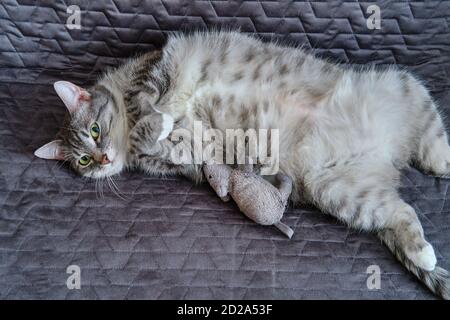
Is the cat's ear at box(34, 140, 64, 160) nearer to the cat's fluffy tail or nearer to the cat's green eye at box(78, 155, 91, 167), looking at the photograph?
the cat's green eye at box(78, 155, 91, 167)

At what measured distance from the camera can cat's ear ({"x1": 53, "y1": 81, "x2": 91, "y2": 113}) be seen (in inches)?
64.2

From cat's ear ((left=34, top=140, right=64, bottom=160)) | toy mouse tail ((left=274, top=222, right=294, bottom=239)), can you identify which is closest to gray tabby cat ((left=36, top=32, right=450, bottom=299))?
cat's ear ((left=34, top=140, right=64, bottom=160))

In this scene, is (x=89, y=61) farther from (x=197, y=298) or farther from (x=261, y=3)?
(x=197, y=298)

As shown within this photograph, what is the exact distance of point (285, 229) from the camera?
57.6 inches

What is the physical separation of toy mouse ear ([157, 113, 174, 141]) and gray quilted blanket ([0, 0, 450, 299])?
0.18 meters

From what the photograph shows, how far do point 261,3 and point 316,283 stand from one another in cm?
107

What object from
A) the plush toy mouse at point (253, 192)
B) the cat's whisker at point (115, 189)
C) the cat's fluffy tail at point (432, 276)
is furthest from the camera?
the cat's whisker at point (115, 189)

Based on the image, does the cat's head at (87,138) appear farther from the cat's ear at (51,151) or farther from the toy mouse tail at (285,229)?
→ the toy mouse tail at (285,229)

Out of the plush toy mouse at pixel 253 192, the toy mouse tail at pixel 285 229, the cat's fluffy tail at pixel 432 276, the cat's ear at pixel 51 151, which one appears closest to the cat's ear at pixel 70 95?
the cat's ear at pixel 51 151

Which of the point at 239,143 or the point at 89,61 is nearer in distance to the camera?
the point at 239,143

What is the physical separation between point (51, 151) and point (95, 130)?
0.18 metres

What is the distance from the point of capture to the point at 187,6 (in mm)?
1765

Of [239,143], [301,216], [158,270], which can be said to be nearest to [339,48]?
[239,143]

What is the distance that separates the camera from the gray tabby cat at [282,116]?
5.21 feet
